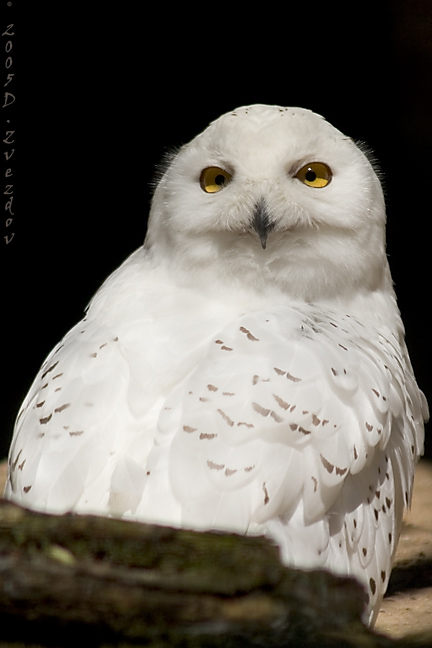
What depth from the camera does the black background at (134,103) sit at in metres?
5.56

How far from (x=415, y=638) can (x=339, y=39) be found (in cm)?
536

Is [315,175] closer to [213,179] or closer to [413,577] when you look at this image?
[213,179]

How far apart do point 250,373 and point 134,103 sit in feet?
14.3

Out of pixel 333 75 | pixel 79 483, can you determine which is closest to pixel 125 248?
pixel 333 75

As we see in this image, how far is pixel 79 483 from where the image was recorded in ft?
6.52

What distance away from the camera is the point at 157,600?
0.97 metres

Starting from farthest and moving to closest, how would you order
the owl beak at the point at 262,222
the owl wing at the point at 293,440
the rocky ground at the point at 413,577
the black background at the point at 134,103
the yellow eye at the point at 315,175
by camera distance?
the black background at the point at 134,103, the rocky ground at the point at 413,577, the yellow eye at the point at 315,175, the owl beak at the point at 262,222, the owl wing at the point at 293,440

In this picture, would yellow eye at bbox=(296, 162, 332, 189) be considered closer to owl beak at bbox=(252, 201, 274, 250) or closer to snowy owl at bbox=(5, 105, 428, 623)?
snowy owl at bbox=(5, 105, 428, 623)

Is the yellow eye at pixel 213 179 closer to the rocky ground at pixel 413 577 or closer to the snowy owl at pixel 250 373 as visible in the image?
the snowy owl at pixel 250 373

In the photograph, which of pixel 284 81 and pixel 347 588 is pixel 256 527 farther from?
pixel 284 81

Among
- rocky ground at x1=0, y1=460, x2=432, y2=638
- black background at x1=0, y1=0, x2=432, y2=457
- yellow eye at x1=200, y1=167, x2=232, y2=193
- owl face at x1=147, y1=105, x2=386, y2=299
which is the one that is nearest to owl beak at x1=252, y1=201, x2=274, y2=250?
owl face at x1=147, y1=105, x2=386, y2=299

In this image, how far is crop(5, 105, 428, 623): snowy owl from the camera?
6.49 ft

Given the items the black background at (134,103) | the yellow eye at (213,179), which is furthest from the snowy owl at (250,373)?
the black background at (134,103)

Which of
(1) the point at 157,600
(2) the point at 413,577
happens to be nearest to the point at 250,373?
(1) the point at 157,600
